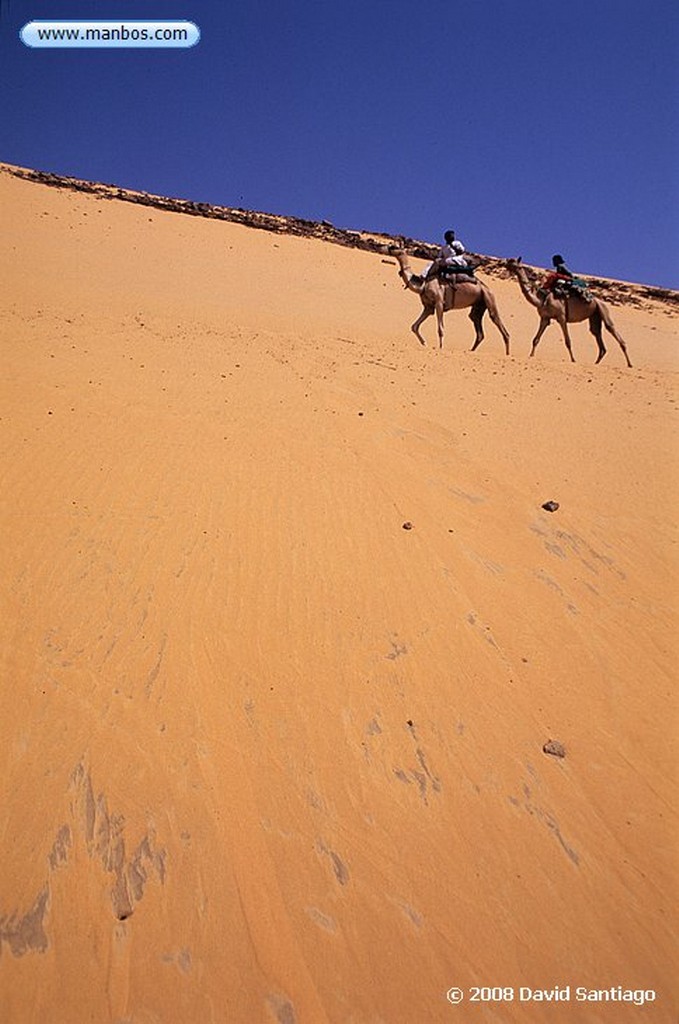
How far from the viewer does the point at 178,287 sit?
651 inches

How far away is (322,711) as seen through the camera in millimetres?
3262

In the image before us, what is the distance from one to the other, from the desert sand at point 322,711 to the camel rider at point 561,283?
727cm

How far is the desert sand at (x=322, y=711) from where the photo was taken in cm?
239

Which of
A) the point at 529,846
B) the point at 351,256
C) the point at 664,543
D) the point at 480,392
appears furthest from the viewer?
the point at 351,256

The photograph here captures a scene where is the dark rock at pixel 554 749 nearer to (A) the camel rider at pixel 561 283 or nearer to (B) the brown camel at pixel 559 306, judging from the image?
(B) the brown camel at pixel 559 306

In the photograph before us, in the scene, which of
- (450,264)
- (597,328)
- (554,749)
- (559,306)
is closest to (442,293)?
(450,264)

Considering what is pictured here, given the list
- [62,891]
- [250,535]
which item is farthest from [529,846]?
[250,535]

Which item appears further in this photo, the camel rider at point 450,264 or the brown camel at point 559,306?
the brown camel at point 559,306

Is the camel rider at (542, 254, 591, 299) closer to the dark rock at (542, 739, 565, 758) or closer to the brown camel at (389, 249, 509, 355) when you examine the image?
the brown camel at (389, 249, 509, 355)

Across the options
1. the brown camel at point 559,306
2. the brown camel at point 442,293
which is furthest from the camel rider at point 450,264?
the brown camel at point 559,306

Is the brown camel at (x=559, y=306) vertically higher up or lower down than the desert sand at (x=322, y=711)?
higher up

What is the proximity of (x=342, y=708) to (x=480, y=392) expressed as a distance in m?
5.91

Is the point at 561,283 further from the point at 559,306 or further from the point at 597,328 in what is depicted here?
the point at 597,328

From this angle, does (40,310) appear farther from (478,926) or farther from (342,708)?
(478,926)
